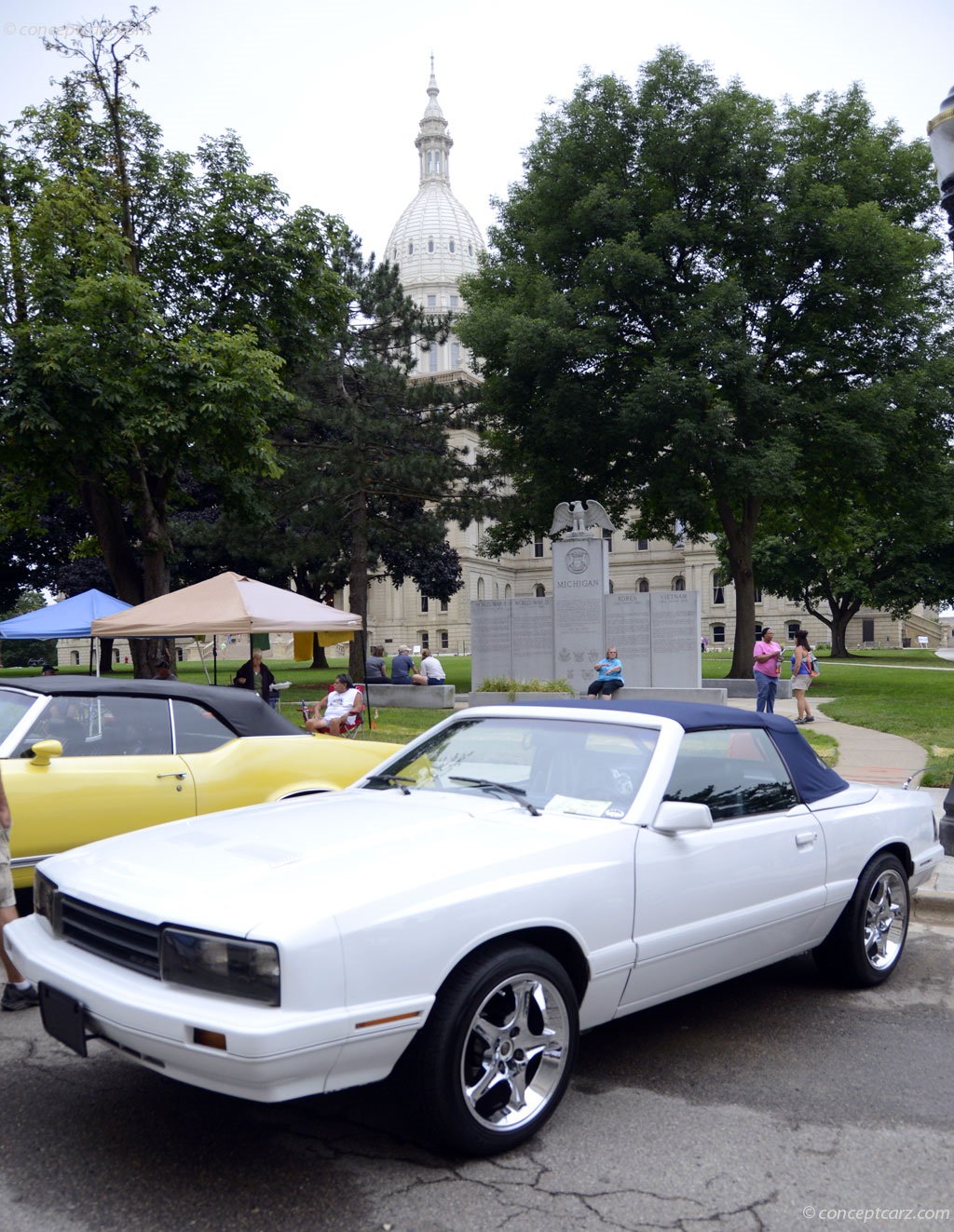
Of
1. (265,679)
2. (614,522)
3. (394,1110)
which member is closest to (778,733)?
(394,1110)

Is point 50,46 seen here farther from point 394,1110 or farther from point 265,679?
point 394,1110

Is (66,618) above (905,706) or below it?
above

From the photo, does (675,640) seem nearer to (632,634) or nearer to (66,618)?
(632,634)

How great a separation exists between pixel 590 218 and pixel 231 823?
85.9 ft

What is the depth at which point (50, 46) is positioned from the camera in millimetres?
18953

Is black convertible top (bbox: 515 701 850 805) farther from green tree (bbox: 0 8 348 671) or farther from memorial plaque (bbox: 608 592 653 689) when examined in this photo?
memorial plaque (bbox: 608 592 653 689)

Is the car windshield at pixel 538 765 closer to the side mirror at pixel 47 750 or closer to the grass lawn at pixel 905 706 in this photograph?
the side mirror at pixel 47 750

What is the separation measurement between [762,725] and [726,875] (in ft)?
3.34

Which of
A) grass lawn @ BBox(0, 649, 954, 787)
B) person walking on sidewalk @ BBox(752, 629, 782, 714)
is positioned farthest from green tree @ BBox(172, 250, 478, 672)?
person walking on sidewalk @ BBox(752, 629, 782, 714)

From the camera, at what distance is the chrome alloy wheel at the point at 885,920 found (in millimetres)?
5219

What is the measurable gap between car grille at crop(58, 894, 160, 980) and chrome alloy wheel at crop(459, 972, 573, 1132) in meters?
1.04

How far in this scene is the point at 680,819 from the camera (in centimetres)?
400

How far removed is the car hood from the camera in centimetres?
322

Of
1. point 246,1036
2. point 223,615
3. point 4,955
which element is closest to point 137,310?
point 223,615
